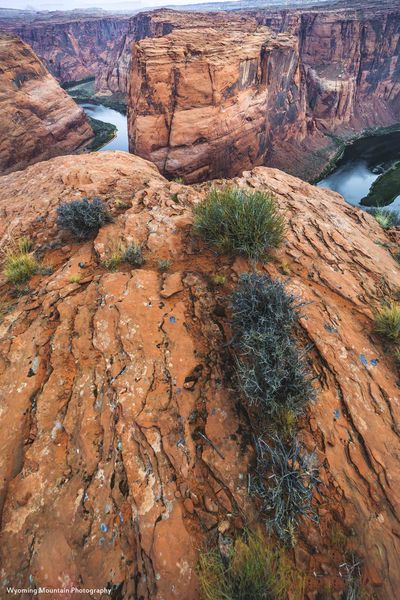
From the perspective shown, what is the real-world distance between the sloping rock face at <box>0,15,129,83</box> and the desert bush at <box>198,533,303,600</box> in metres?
113

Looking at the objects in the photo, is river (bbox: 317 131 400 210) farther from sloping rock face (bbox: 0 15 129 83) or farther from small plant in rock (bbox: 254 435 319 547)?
sloping rock face (bbox: 0 15 129 83)

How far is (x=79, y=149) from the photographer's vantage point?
38781mm

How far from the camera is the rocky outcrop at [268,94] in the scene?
78.2 ft

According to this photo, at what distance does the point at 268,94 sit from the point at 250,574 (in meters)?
38.4

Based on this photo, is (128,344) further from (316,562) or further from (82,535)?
(316,562)

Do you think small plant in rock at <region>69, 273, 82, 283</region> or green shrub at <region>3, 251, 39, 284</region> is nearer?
small plant in rock at <region>69, 273, 82, 283</region>

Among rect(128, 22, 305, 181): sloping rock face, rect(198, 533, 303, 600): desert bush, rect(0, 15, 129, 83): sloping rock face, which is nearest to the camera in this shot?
rect(198, 533, 303, 600): desert bush

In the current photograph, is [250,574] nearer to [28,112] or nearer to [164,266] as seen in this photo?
[164,266]

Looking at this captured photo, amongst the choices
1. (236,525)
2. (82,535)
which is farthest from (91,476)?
(236,525)

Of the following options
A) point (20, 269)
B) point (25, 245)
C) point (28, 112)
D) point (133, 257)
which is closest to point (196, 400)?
point (133, 257)

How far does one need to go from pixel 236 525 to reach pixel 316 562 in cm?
60

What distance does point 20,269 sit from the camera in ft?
14.4

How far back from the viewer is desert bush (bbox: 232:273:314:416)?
2.64 metres

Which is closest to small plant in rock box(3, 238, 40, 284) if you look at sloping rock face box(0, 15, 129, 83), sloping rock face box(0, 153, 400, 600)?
sloping rock face box(0, 153, 400, 600)
